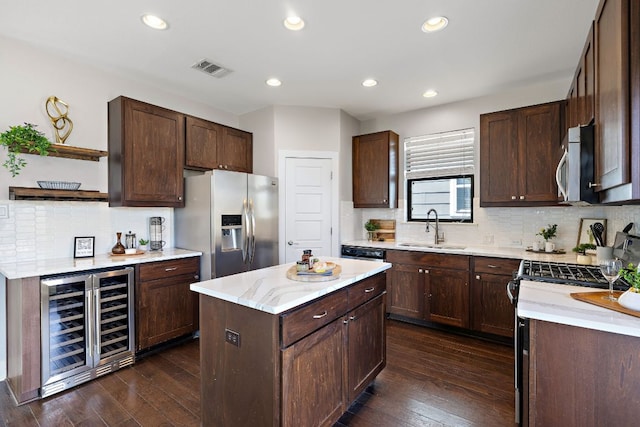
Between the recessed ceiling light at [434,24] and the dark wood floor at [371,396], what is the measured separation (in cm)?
283

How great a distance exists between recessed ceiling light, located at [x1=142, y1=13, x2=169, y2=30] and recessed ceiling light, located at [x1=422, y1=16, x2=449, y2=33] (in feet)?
6.65

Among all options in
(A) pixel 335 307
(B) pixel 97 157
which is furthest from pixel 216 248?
(A) pixel 335 307

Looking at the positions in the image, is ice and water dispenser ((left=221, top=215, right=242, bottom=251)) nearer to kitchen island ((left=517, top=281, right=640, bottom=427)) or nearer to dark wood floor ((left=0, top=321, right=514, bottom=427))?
dark wood floor ((left=0, top=321, right=514, bottom=427))

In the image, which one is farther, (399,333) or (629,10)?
(399,333)

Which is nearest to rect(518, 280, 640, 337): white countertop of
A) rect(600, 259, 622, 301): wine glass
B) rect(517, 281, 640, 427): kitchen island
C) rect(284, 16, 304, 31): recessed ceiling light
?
rect(517, 281, 640, 427): kitchen island

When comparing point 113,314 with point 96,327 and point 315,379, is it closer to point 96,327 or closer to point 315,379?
point 96,327

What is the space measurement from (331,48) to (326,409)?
278 cm

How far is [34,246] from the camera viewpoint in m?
2.70

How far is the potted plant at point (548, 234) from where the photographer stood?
10.6ft

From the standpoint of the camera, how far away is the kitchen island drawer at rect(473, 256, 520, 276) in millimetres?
3078

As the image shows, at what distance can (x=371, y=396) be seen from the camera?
2.27 m

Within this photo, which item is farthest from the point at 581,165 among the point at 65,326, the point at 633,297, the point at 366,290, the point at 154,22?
the point at 65,326

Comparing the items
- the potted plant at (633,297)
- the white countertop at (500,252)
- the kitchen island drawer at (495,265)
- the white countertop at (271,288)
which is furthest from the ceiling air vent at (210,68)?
the potted plant at (633,297)

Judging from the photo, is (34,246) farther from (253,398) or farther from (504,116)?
(504,116)
